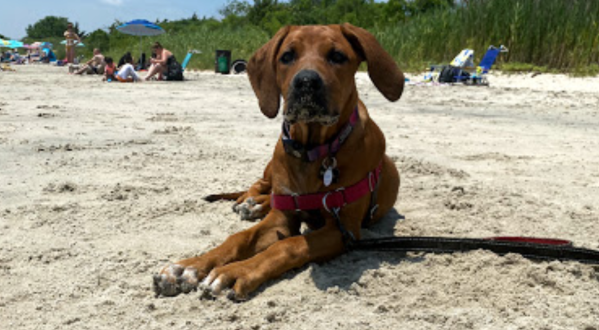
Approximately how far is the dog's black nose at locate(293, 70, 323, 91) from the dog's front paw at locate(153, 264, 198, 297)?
3.17 feet

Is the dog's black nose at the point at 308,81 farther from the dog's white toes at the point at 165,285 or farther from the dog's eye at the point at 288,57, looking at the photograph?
the dog's white toes at the point at 165,285

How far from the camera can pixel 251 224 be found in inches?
134

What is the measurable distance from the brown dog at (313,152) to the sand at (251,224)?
15cm

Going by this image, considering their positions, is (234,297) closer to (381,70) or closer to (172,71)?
(381,70)

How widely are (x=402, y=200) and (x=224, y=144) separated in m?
2.58

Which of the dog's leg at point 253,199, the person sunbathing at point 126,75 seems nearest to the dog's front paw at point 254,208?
the dog's leg at point 253,199

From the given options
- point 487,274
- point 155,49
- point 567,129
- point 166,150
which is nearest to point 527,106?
Answer: point 567,129

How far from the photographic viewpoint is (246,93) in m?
12.4

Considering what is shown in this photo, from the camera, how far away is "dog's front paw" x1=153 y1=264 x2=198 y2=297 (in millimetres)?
2357

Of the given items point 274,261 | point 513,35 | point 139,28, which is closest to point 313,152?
point 274,261

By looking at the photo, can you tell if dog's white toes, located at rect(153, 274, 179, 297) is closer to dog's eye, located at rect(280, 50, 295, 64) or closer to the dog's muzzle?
the dog's muzzle

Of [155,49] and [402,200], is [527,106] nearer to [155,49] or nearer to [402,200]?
[402,200]

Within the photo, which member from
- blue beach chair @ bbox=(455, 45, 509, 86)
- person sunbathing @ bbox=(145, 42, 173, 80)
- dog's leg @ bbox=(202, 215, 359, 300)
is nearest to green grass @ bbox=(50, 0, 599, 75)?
blue beach chair @ bbox=(455, 45, 509, 86)

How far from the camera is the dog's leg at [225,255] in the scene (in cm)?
237
